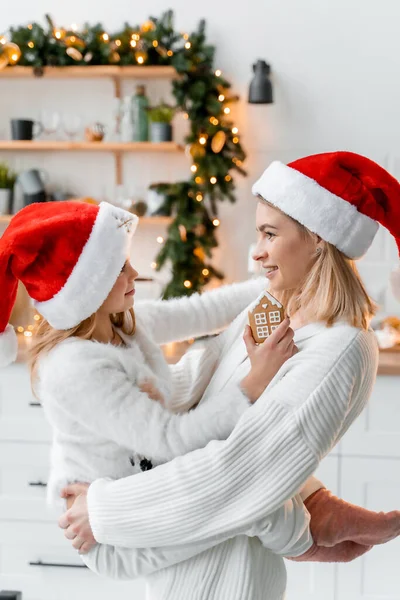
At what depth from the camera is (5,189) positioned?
3.31 m

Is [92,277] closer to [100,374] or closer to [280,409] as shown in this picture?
[100,374]

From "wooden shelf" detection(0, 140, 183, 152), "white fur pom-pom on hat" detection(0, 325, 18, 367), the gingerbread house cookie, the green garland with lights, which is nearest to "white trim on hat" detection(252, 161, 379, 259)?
the gingerbread house cookie

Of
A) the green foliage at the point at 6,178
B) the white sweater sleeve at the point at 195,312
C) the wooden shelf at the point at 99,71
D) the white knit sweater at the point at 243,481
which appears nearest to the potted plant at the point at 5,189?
the green foliage at the point at 6,178

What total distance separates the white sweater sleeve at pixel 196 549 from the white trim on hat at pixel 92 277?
0.40 meters

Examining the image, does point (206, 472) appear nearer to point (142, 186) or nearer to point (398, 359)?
point (398, 359)

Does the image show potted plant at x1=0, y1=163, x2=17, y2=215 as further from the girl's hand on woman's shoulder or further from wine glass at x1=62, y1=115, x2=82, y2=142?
the girl's hand on woman's shoulder

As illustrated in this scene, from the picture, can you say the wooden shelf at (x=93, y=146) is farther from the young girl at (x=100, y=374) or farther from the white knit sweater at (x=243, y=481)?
the white knit sweater at (x=243, y=481)

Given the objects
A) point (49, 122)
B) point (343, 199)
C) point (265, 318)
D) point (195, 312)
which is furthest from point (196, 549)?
point (49, 122)

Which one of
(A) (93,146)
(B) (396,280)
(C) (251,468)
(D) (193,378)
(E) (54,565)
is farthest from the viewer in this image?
(A) (93,146)

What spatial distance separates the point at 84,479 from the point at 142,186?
86.1 inches

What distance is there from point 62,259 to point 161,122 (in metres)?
1.96

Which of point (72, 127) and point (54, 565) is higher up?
point (72, 127)

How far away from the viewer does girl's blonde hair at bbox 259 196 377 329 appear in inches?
52.0

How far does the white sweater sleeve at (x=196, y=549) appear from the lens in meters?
1.27
